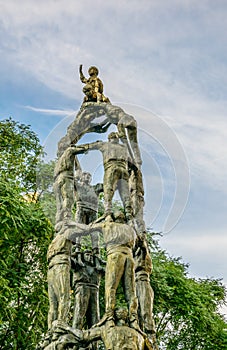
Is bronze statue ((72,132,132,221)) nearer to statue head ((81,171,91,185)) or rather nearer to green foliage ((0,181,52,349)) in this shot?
statue head ((81,171,91,185))

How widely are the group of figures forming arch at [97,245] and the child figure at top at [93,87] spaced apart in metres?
0.01

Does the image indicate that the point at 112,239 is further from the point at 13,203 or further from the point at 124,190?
the point at 13,203

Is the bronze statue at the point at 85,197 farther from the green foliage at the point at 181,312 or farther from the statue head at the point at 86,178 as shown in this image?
the green foliage at the point at 181,312

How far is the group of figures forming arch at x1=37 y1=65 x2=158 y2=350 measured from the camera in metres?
4.75

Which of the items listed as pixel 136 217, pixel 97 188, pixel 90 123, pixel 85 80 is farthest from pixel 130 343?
pixel 85 80

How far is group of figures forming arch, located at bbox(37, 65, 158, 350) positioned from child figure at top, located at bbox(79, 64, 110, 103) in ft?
0.04

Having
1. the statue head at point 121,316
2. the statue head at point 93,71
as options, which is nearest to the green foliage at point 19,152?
the statue head at point 93,71

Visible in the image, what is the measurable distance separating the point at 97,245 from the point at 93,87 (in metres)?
1.99

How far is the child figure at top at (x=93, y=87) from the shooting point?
6.52 meters

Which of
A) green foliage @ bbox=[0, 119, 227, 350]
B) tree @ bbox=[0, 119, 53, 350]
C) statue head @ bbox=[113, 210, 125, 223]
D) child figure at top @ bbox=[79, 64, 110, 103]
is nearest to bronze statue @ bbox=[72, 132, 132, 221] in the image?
statue head @ bbox=[113, 210, 125, 223]

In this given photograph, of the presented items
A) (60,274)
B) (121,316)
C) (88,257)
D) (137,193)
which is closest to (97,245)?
(88,257)

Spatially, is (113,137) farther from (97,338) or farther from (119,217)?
(97,338)

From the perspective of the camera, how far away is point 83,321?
5.62 metres

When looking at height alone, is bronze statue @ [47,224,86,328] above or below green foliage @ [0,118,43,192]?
below
